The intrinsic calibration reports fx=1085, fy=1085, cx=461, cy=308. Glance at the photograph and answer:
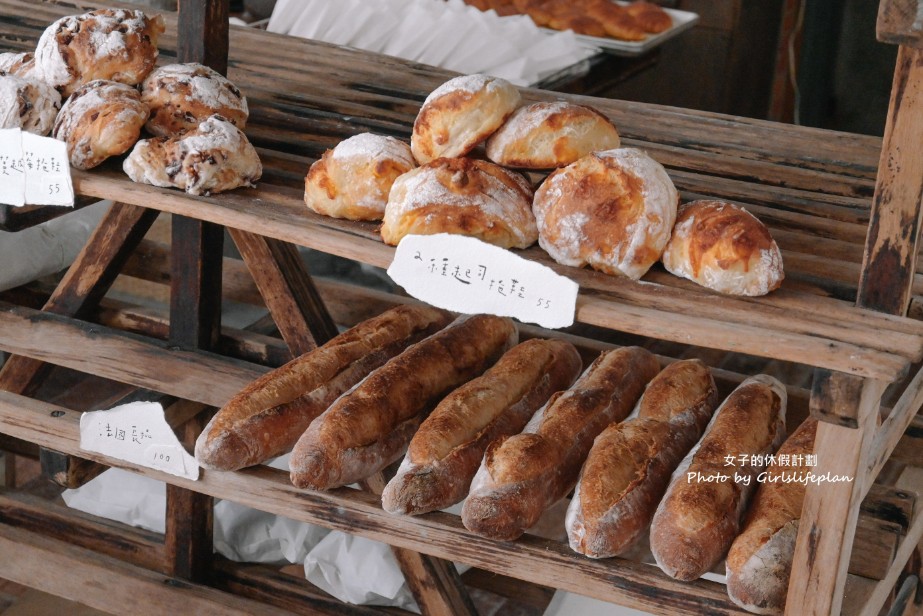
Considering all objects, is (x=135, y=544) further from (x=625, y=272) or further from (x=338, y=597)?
(x=625, y=272)

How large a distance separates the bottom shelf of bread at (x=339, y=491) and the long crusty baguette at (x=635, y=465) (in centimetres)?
3

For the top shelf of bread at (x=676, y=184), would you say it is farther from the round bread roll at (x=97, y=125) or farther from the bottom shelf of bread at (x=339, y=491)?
the bottom shelf of bread at (x=339, y=491)

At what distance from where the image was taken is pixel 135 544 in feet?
7.14

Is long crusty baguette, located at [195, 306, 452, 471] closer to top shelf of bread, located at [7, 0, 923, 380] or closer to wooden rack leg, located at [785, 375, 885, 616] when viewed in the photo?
top shelf of bread, located at [7, 0, 923, 380]

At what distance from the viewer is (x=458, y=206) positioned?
122 cm

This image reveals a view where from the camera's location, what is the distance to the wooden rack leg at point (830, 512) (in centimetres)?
116

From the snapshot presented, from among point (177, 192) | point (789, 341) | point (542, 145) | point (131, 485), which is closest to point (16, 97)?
point (177, 192)

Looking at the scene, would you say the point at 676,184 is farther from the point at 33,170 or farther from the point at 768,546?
the point at 33,170

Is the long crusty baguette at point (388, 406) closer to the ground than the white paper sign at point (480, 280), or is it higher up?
closer to the ground

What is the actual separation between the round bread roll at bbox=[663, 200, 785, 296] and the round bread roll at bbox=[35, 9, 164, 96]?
827 millimetres

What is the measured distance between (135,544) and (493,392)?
1.00 meters

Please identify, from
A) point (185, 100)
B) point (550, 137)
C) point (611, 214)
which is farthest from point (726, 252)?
point (185, 100)

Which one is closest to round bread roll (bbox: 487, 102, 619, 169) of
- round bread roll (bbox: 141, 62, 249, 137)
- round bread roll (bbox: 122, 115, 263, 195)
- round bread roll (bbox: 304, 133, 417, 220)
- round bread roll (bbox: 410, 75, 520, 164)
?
round bread roll (bbox: 410, 75, 520, 164)

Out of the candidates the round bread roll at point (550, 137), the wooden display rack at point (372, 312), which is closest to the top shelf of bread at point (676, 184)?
the wooden display rack at point (372, 312)
